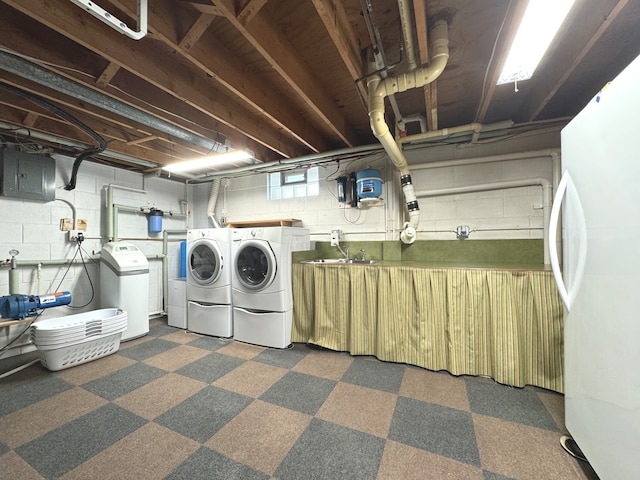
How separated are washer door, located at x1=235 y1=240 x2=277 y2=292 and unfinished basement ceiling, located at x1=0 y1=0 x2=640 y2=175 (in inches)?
49.8

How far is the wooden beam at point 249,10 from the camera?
1287 millimetres

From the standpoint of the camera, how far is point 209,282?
10.9ft

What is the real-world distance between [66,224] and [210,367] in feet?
9.04

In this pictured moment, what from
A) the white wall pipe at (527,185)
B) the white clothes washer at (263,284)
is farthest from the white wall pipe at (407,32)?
the white clothes washer at (263,284)

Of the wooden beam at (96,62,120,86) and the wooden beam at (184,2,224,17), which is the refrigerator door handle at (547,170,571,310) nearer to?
the wooden beam at (184,2,224,17)

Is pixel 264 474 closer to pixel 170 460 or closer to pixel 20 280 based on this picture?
pixel 170 460

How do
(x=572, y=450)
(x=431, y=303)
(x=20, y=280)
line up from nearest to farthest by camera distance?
(x=572, y=450), (x=431, y=303), (x=20, y=280)

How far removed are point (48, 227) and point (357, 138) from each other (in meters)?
4.11

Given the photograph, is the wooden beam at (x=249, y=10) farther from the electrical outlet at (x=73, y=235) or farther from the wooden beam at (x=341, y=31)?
the electrical outlet at (x=73, y=235)

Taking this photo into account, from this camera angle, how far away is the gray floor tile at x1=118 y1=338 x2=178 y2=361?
2.83 meters

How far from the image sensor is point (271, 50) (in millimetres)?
1646

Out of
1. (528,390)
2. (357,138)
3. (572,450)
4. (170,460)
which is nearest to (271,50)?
(357,138)

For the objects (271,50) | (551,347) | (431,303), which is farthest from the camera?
(431,303)

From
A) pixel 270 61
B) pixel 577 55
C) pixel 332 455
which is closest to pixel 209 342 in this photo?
pixel 332 455
